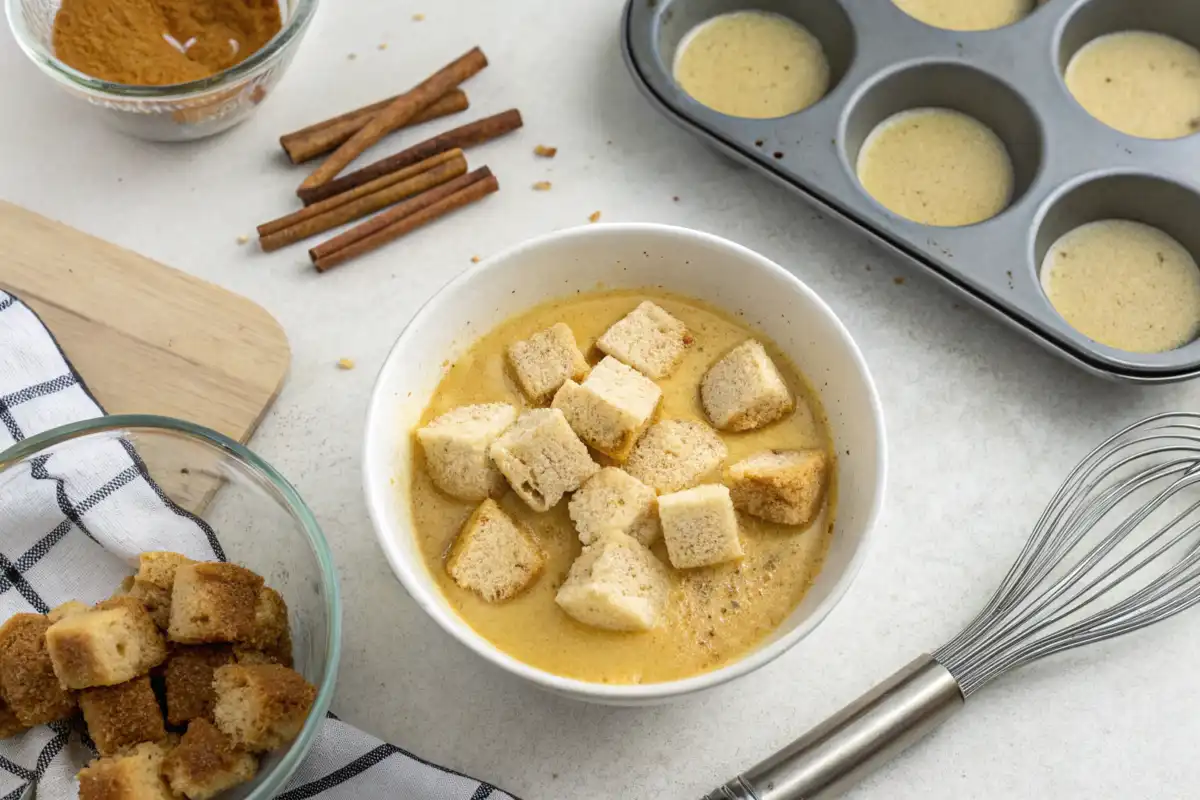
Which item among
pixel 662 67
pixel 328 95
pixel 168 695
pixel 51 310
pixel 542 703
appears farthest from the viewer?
pixel 328 95

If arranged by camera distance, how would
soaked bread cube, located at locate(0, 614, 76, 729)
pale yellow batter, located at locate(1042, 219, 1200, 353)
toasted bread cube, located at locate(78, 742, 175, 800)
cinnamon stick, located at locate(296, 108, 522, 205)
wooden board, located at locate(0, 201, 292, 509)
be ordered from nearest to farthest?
toasted bread cube, located at locate(78, 742, 175, 800), soaked bread cube, located at locate(0, 614, 76, 729), wooden board, located at locate(0, 201, 292, 509), pale yellow batter, located at locate(1042, 219, 1200, 353), cinnamon stick, located at locate(296, 108, 522, 205)

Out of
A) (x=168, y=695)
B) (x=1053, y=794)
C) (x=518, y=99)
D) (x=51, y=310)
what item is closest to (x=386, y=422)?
(x=168, y=695)

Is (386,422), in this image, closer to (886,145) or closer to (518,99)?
(518,99)

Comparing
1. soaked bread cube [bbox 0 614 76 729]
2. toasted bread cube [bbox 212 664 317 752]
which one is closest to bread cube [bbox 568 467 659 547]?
toasted bread cube [bbox 212 664 317 752]

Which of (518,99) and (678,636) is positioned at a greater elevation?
(518,99)

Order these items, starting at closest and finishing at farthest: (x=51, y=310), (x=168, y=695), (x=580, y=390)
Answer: (x=168, y=695)
(x=580, y=390)
(x=51, y=310)

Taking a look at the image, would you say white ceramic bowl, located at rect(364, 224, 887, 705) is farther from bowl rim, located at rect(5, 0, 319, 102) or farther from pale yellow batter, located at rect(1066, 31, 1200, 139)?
pale yellow batter, located at rect(1066, 31, 1200, 139)

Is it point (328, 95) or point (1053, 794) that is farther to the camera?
point (328, 95)
